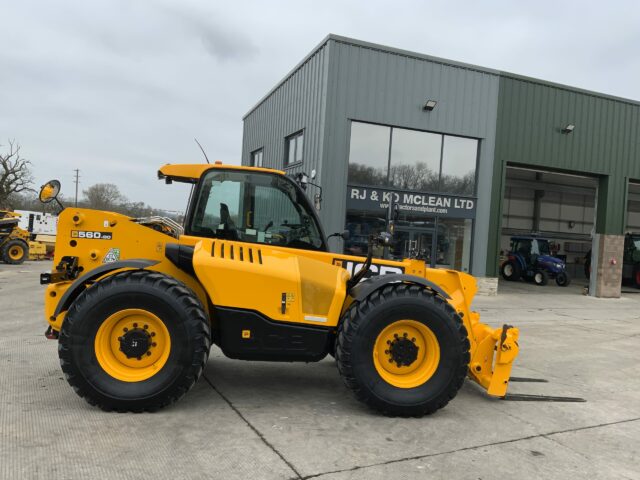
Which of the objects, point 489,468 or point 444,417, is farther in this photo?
point 444,417

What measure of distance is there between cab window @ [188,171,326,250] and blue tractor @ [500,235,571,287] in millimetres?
19853

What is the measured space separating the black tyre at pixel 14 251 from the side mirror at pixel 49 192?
17247mm

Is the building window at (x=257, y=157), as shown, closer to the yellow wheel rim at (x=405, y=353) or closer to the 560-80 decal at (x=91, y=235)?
the 560-80 decal at (x=91, y=235)

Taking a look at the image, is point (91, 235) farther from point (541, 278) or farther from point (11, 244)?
point (541, 278)

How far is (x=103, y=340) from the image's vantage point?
396 centimetres

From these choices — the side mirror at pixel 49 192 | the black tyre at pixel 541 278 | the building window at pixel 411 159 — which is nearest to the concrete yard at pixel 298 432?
the side mirror at pixel 49 192

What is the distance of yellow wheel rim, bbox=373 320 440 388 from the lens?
4207 millimetres

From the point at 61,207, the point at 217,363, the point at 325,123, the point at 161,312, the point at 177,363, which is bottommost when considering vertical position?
the point at 217,363

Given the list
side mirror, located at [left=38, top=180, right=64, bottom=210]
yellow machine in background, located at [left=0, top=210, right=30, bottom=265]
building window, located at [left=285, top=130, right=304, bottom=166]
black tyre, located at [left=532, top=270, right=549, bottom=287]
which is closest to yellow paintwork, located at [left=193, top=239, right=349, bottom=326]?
side mirror, located at [left=38, top=180, right=64, bottom=210]

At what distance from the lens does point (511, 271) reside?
23312 mm

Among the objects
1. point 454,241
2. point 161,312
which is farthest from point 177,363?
point 454,241

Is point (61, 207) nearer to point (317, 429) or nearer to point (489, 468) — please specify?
point (317, 429)

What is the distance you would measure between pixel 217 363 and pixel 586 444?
12.3ft

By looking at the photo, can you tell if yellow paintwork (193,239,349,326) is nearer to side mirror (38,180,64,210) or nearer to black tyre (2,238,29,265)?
side mirror (38,180,64,210)
